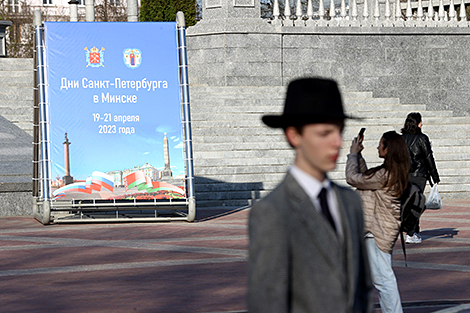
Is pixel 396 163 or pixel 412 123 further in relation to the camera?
pixel 412 123

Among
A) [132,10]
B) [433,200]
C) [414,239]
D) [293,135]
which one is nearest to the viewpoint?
[293,135]

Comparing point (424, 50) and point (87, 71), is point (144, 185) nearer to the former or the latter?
point (87, 71)

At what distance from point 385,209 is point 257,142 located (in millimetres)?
11599

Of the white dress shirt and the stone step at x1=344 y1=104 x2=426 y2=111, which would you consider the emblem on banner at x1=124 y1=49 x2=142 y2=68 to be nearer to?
the stone step at x1=344 y1=104 x2=426 y2=111

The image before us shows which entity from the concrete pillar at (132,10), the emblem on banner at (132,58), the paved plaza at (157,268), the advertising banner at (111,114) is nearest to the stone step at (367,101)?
the paved plaza at (157,268)

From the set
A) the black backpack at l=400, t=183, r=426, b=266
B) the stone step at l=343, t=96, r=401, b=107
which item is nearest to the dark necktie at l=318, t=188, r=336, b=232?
the black backpack at l=400, t=183, r=426, b=266

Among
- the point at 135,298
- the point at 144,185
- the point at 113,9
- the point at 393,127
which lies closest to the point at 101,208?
the point at 144,185

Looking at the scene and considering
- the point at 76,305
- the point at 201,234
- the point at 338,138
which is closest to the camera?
the point at 338,138

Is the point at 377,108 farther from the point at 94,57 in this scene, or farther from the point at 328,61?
Result: the point at 94,57

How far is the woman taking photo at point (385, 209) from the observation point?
5211mm

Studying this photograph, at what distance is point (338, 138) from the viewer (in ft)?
7.88

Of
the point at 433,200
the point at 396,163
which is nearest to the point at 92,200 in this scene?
the point at 433,200

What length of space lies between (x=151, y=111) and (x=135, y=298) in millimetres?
5610

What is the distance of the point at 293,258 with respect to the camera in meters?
2.32
